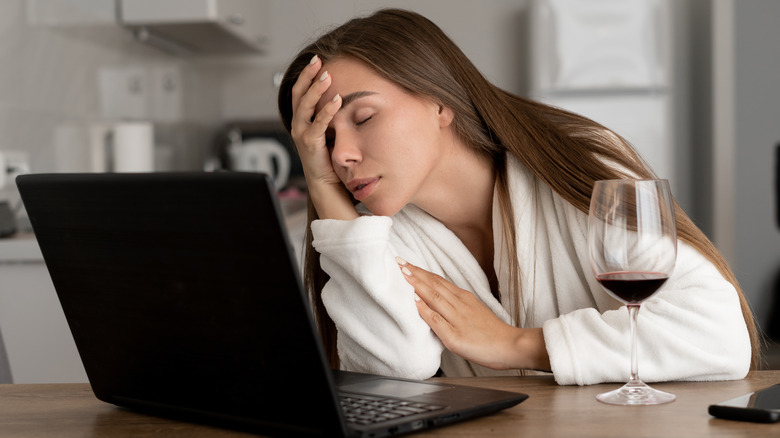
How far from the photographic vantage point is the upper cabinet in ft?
10.0

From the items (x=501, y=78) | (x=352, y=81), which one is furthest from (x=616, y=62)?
(x=352, y=81)

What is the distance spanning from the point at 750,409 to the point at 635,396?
5.0 inches

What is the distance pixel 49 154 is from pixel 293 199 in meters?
1.12

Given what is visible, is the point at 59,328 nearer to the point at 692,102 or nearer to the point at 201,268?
the point at 201,268

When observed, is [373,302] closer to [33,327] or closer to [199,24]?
[33,327]

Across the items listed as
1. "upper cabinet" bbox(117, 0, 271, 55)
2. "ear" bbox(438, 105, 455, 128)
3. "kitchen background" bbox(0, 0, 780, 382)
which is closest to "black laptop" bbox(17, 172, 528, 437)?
"ear" bbox(438, 105, 455, 128)

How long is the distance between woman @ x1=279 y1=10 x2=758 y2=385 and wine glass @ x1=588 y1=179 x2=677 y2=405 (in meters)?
0.13

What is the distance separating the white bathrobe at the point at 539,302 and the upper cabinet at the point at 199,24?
185 centimetres

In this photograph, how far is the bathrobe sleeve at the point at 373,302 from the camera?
3.69 feet

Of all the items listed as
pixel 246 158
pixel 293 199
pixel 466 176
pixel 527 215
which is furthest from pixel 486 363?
pixel 246 158

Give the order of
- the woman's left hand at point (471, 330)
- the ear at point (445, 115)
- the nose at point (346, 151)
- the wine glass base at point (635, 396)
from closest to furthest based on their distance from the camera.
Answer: the wine glass base at point (635, 396) → the woman's left hand at point (471, 330) → the nose at point (346, 151) → the ear at point (445, 115)

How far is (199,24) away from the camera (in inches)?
128

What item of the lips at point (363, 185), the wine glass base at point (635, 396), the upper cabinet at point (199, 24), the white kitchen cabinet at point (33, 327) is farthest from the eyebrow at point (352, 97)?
the upper cabinet at point (199, 24)

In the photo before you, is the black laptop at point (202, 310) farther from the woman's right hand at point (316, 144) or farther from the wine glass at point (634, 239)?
the woman's right hand at point (316, 144)
